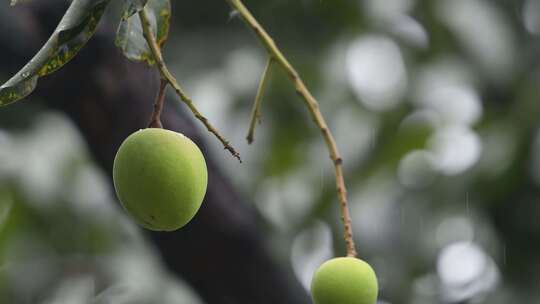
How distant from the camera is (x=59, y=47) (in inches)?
25.7

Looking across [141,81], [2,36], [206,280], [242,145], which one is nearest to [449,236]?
[242,145]

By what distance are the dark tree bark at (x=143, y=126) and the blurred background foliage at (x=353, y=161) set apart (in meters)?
0.33

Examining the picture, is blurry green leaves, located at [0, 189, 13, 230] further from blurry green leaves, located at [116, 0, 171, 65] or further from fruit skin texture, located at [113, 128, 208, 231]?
fruit skin texture, located at [113, 128, 208, 231]

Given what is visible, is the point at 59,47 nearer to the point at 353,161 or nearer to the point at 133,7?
the point at 133,7

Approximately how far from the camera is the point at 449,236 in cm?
219

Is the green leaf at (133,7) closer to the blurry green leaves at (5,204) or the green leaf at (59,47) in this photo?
the green leaf at (59,47)

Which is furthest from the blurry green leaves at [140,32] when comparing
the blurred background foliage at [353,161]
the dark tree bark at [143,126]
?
the blurred background foliage at [353,161]

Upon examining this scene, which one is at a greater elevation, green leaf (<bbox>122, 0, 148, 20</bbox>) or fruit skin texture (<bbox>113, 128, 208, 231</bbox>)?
green leaf (<bbox>122, 0, 148, 20</bbox>)

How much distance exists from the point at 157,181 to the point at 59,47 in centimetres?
11

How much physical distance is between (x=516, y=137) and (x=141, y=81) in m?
0.95

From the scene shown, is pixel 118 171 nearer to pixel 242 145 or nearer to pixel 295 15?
pixel 242 145

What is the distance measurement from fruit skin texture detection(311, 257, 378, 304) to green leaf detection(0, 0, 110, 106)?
0.28m

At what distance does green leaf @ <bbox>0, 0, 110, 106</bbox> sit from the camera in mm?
646

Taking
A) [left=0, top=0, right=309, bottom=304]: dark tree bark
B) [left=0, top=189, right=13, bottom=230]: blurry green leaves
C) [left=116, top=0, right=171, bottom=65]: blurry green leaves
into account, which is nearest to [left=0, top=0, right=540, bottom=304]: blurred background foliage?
[left=0, top=189, right=13, bottom=230]: blurry green leaves
